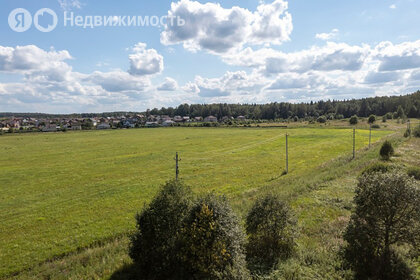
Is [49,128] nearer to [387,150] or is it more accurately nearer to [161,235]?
[387,150]

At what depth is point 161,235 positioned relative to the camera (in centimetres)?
871

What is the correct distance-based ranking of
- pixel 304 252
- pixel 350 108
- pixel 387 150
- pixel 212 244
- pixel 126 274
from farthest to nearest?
pixel 350 108, pixel 387 150, pixel 304 252, pixel 126 274, pixel 212 244

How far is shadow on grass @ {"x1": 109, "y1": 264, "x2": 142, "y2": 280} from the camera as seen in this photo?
9.73m

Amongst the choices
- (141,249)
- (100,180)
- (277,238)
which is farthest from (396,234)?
(100,180)

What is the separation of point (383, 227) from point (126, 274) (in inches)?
398

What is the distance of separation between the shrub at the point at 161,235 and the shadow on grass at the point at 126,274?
0.64 metres

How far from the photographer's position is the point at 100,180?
29.4 metres

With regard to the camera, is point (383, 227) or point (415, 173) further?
point (415, 173)

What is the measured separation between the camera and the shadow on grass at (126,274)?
9.73 meters

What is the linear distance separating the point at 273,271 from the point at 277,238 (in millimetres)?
1533

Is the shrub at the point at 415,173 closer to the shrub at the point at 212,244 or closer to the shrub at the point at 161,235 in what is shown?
the shrub at the point at 212,244

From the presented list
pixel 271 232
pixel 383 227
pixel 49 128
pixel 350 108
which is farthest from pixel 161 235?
pixel 350 108

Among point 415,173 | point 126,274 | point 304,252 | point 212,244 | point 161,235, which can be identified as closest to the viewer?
point 212,244

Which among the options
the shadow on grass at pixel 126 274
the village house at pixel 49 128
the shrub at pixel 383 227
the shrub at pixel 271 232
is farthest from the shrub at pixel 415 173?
the village house at pixel 49 128
